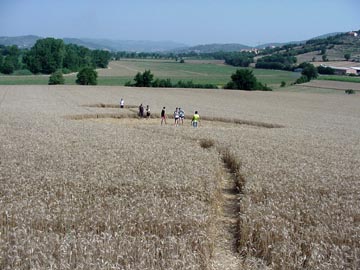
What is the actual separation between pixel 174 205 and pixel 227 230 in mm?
1572

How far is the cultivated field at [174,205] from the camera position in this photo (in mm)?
8523

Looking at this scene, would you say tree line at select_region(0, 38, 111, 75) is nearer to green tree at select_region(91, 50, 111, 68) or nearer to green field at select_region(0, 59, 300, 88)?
green field at select_region(0, 59, 300, 88)

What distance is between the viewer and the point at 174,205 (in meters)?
11.4

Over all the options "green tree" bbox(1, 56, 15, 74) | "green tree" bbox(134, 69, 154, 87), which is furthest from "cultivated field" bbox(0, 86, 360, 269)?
"green tree" bbox(1, 56, 15, 74)

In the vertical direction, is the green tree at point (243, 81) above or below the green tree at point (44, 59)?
below

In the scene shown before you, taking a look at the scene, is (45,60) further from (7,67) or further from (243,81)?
(243,81)

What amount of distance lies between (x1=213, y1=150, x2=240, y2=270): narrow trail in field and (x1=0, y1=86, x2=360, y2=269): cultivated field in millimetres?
31

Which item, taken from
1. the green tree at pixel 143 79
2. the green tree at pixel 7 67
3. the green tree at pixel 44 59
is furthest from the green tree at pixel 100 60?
the green tree at pixel 143 79

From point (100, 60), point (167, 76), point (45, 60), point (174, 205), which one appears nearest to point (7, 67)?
point (45, 60)

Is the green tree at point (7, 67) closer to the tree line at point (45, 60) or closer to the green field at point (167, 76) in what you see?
the tree line at point (45, 60)

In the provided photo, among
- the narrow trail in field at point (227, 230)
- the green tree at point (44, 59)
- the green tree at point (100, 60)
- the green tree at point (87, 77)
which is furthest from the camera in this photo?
the green tree at point (100, 60)

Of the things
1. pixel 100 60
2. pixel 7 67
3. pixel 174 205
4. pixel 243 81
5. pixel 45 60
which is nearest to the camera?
pixel 174 205

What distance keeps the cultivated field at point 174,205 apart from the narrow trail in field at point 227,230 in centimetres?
3

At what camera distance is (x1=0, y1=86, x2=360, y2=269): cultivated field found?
8.52 metres
